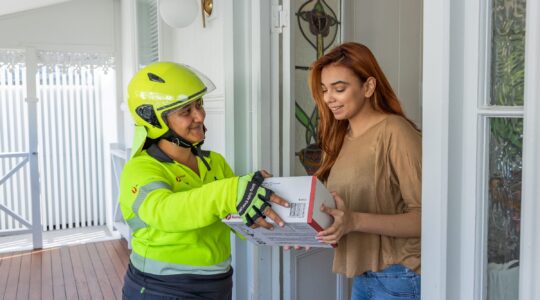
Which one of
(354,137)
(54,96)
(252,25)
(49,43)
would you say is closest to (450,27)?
(354,137)

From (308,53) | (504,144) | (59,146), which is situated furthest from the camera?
(59,146)

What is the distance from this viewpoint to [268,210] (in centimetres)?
132

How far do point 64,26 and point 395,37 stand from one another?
4072 millimetres

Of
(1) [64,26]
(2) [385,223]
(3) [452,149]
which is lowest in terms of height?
(2) [385,223]

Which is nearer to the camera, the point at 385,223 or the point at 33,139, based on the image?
the point at 385,223

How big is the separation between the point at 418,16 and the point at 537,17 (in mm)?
1782

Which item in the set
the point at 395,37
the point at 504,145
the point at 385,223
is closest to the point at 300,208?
the point at 385,223

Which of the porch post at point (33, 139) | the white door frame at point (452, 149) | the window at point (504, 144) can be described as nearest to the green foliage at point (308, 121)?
the white door frame at point (452, 149)

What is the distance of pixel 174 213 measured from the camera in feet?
4.63

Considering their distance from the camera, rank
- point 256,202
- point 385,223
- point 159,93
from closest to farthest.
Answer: point 256,202
point 385,223
point 159,93

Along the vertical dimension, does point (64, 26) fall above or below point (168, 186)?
above

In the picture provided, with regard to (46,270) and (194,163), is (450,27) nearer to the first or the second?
(194,163)

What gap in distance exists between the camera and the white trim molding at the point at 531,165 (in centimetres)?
99

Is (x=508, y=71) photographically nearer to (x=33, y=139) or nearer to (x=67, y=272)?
(x=67, y=272)
